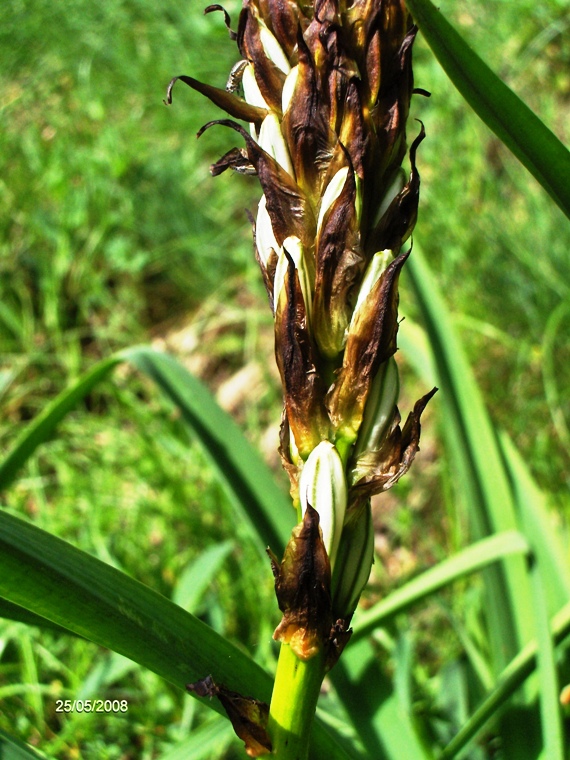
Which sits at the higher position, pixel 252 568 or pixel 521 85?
pixel 521 85

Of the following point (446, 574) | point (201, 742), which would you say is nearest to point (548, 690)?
point (446, 574)

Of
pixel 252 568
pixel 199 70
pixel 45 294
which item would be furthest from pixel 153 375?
pixel 199 70

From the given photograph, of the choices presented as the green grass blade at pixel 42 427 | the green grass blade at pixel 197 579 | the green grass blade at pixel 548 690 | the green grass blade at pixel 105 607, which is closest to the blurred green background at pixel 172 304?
the green grass blade at pixel 197 579

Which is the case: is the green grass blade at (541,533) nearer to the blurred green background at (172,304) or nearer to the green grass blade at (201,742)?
the blurred green background at (172,304)

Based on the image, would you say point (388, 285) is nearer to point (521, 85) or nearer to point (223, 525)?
Result: point (223, 525)

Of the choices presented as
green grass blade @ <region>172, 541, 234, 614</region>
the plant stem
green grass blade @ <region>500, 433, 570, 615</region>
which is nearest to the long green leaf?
the plant stem

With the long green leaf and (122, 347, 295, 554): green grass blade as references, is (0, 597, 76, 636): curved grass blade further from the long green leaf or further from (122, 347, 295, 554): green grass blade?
(122, 347, 295, 554): green grass blade

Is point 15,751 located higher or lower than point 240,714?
higher
